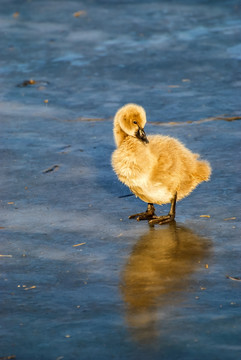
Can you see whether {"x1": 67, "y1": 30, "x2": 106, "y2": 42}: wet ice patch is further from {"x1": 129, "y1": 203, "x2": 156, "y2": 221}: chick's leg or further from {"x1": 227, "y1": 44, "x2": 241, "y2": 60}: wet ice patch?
{"x1": 129, "y1": 203, "x2": 156, "y2": 221}: chick's leg

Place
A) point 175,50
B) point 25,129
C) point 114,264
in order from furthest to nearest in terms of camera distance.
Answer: point 175,50 → point 25,129 → point 114,264

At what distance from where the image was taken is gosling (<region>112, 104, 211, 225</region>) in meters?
6.57

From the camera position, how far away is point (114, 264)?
5.70 meters

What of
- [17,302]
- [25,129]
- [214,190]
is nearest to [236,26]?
[25,129]

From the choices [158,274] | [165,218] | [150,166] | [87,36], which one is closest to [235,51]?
[87,36]

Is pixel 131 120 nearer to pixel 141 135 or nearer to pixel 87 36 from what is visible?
pixel 141 135

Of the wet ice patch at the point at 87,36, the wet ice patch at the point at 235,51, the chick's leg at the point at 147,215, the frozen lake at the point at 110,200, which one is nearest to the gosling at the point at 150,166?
the chick's leg at the point at 147,215

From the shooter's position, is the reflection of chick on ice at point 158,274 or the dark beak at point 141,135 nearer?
the reflection of chick on ice at point 158,274

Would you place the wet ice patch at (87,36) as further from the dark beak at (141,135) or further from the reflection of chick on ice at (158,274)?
the reflection of chick on ice at (158,274)

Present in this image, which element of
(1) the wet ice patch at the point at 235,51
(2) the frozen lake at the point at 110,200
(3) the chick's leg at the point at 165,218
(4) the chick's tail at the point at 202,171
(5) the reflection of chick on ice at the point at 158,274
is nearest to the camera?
(2) the frozen lake at the point at 110,200

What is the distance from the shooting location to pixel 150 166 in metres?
6.61

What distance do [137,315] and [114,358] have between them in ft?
1.84

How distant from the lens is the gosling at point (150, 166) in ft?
21.5

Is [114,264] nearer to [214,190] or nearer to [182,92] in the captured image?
[214,190]
